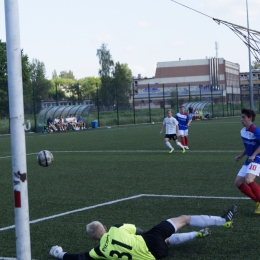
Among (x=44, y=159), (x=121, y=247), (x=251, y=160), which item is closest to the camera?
(x=121, y=247)

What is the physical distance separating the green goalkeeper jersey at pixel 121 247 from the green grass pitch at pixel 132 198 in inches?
23.8

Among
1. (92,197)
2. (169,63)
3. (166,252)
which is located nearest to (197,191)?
(92,197)

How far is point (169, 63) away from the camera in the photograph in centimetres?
12019

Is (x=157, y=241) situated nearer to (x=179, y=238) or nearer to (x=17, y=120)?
(x=179, y=238)

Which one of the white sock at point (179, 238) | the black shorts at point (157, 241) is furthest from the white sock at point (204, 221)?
the black shorts at point (157, 241)

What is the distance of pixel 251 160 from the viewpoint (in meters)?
9.10

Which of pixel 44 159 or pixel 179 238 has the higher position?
pixel 44 159

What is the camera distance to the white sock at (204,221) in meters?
7.10

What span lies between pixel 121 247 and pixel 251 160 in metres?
3.67

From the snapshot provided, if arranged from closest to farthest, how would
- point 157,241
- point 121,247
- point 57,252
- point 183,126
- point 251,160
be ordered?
point 121,247, point 157,241, point 57,252, point 251,160, point 183,126

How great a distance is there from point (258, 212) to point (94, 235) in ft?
11.8

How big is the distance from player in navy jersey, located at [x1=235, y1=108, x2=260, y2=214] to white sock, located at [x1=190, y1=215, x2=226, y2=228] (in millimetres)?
1922

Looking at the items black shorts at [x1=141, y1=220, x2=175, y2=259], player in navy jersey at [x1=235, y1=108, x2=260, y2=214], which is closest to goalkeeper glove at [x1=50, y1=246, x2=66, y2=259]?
black shorts at [x1=141, y1=220, x2=175, y2=259]

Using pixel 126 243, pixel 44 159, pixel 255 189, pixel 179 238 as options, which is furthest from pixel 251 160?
pixel 126 243
